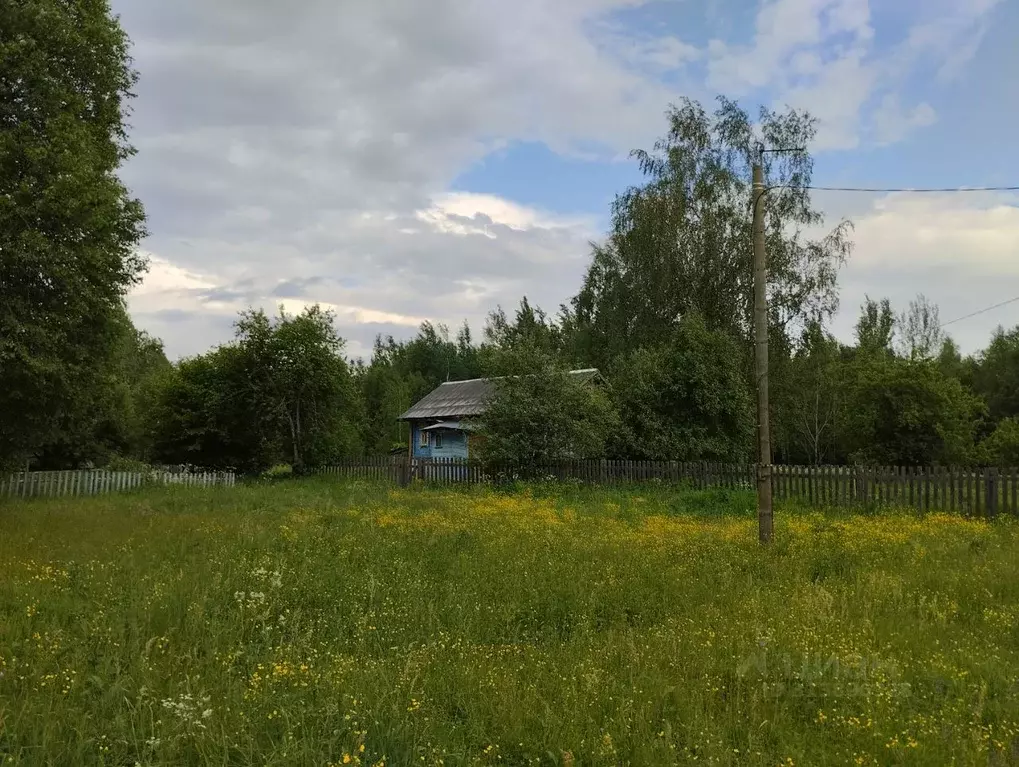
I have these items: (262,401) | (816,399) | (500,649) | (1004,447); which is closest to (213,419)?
(262,401)

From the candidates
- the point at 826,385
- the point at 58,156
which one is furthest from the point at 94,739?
the point at 826,385

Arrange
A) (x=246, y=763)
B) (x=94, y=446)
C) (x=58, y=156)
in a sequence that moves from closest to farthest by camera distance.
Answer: (x=246, y=763), (x=58, y=156), (x=94, y=446)

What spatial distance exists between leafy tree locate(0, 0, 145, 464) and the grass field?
4.83 metres

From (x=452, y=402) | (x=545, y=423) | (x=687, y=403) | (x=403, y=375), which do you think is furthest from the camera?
(x=403, y=375)

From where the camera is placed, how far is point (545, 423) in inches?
845

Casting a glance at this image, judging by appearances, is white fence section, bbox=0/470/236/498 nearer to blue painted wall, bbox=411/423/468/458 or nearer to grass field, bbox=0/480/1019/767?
grass field, bbox=0/480/1019/767

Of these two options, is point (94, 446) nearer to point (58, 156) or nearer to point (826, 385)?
point (58, 156)

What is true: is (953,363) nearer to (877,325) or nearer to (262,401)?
(877,325)

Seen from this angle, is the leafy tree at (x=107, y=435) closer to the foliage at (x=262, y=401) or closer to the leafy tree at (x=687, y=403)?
the foliage at (x=262, y=401)

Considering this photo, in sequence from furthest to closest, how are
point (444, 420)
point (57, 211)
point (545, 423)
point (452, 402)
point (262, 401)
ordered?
1. point (452, 402)
2. point (444, 420)
3. point (262, 401)
4. point (545, 423)
5. point (57, 211)

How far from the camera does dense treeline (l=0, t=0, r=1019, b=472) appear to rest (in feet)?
42.9

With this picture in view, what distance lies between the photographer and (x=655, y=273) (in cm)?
3017

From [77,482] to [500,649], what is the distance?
20.0 meters

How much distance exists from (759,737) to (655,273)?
A: 89.8 ft
